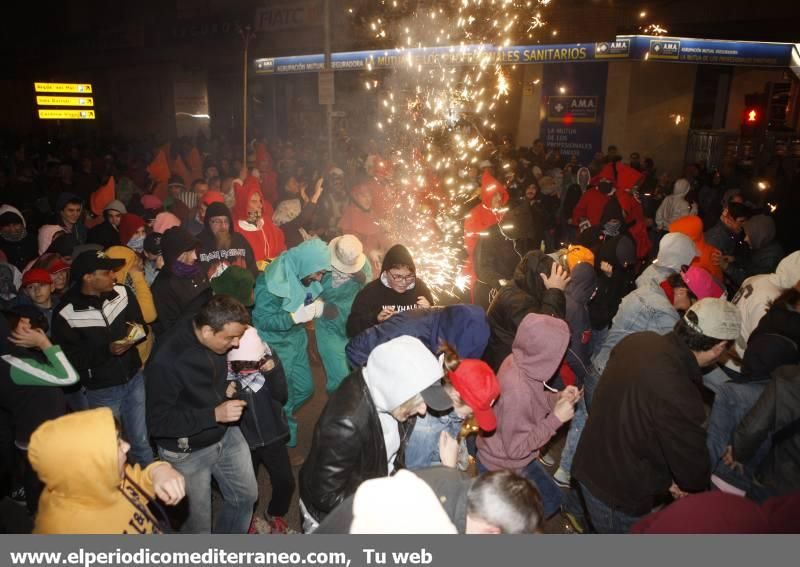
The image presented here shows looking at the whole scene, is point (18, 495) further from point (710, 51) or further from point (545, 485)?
point (710, 51)

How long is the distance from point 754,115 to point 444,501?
17383 millimetres

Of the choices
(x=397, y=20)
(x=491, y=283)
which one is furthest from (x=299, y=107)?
(x=491, y=283)

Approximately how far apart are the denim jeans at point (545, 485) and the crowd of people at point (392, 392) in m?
0.02

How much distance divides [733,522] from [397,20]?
37.6 ft

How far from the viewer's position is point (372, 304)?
502 cm

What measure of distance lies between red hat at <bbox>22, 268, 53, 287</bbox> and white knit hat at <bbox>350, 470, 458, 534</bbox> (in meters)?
3.98

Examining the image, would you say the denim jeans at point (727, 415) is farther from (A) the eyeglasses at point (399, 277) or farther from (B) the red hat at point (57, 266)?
(B) the red hat at point (57, 266)

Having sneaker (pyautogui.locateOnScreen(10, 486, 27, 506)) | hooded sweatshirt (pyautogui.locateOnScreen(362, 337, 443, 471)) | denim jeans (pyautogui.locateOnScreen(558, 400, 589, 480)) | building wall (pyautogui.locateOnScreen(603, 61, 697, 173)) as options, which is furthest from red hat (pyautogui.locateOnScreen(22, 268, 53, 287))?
building wall (pyautogui.locateOnScreen(603, 61, 697, 173))

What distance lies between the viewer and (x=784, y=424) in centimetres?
330

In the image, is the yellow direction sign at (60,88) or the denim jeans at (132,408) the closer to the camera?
the denim jeans at (132,408)

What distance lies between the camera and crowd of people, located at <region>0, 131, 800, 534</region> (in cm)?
247

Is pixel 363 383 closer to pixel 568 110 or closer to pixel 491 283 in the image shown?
pixel 491 283

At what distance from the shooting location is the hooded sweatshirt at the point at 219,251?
5.86m

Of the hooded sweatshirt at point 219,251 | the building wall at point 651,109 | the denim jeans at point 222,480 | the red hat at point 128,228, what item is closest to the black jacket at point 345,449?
the denim jeans at point 222,480
